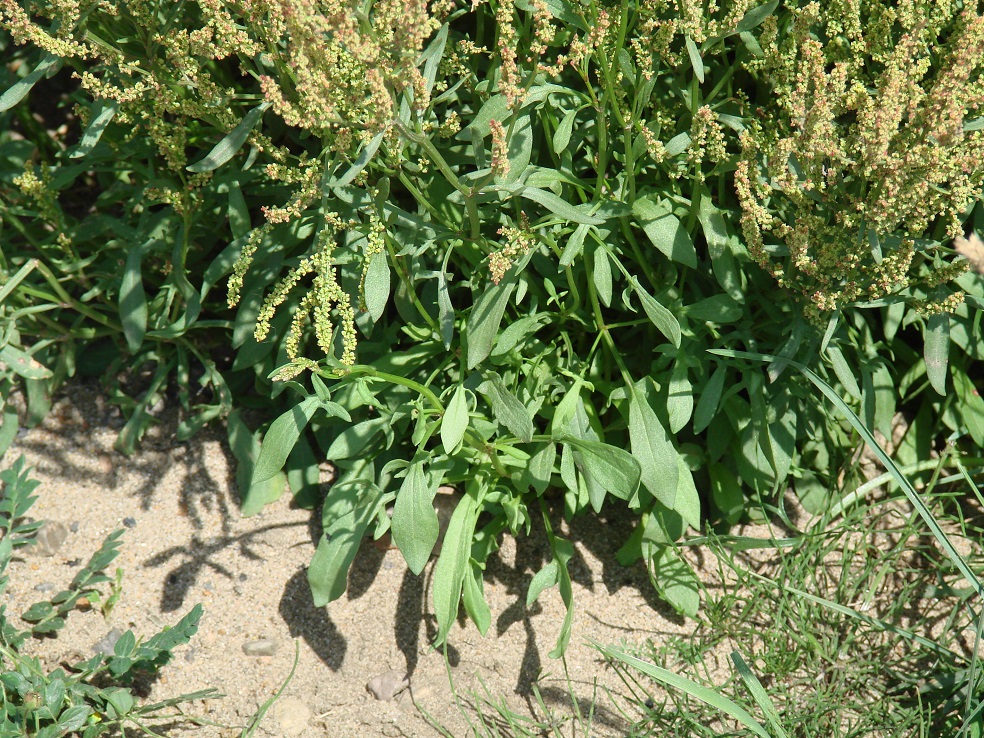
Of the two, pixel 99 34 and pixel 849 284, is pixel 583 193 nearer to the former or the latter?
pixel 849 284

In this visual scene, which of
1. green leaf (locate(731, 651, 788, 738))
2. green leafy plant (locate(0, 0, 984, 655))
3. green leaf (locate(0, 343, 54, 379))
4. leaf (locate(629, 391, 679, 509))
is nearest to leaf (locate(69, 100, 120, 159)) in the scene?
green leafy plant (locate(0, 0, 984, 655))

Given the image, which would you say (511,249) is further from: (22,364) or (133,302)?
(22,364)

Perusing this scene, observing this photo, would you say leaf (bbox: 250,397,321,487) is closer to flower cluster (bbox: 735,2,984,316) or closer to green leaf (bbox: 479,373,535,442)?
green leaf (bbox: 479,373,535,442)

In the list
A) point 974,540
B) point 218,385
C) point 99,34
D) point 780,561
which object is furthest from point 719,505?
point 99,34

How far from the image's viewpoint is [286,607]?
8.48 ft

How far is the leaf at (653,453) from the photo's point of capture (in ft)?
7.35

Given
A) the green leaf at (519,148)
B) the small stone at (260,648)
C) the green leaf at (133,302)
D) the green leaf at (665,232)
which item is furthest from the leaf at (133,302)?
the green leaf at (665,232)

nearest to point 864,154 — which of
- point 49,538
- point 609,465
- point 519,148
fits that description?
point 519,148

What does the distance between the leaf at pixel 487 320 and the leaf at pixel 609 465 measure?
11.5 inches

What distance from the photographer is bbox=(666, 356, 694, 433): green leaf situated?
2297 mm

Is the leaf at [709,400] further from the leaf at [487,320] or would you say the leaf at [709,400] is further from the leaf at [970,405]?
the leaf at [970,405]

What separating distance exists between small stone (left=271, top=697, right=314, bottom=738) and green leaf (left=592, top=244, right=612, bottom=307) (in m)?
1.30

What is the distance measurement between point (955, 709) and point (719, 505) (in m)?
0.74

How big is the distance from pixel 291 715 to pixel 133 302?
1201 mm
